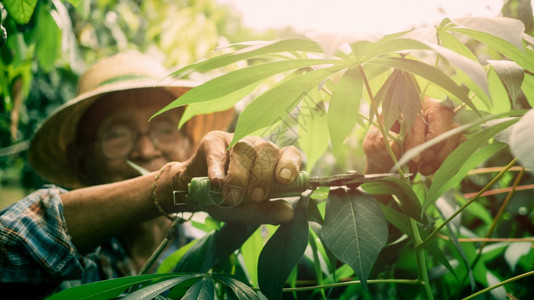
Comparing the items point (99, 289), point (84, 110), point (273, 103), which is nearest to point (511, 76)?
point (273, 103)

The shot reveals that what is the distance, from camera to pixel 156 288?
45cm

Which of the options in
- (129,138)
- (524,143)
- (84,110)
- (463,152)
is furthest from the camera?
(84,110)

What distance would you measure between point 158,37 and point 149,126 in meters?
2.09

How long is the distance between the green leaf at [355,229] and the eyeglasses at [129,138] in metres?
0.89

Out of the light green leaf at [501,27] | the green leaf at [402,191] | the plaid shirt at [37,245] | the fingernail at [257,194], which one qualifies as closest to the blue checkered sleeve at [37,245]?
the plaid shirt at [37,245]

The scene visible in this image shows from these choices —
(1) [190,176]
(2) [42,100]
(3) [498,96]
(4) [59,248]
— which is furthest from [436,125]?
(2) [42,100]

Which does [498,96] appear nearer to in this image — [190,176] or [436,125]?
[436,125]

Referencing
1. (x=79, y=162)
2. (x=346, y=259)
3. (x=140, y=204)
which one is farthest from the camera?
(x=79, y=162)

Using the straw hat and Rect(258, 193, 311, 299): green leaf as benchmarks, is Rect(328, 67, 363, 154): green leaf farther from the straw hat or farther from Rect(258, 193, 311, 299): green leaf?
the straw hat

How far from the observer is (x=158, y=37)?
3129 mm

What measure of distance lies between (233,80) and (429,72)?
0.20m

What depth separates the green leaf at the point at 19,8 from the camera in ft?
1.86

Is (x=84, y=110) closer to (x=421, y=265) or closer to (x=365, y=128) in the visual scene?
(x=365, y=128)

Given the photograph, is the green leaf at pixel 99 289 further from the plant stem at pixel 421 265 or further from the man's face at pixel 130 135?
the man's face at pixel 130 135
